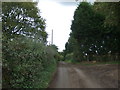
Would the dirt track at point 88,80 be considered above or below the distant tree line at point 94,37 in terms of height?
below

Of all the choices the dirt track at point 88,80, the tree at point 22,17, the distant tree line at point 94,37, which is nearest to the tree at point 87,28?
the distant tree line at point 94,37

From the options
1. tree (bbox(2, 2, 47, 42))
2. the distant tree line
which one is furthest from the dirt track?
the distant tree line

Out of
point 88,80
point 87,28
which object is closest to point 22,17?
point 87,28

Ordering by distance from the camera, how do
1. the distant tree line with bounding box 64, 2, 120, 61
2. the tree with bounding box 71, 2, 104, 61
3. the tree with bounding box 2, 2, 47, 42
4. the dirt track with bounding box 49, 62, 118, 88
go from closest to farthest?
1. the dirt track with bounding box 49, 62, 118, 88
2. the tree with bounding box 2, 2, 47, 42
3. the distant tree line with bounding box 64, 2, 120, 61
4. the tree with bounding box 71, 2, 104, 61

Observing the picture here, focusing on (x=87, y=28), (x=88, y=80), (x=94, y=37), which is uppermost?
(x=87, y=28)

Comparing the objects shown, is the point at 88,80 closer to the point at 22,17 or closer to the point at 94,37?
the point at 22,17

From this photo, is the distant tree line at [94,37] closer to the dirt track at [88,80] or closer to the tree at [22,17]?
the tree at [22,17]

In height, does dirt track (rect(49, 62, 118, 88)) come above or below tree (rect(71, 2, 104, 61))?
below

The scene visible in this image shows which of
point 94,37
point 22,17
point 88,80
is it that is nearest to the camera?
point 88,80

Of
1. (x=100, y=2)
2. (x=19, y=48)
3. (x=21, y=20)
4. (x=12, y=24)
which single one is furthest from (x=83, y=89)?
(x=21, y=20)

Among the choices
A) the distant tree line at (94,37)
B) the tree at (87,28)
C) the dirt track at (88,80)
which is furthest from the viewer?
the tree at (87,28)

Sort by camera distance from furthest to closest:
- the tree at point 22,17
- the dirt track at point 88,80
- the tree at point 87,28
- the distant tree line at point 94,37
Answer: the tree at point 87,28, the distant tree line at point 94,37, the tree at point 22,17, the dirt track at point 88,80

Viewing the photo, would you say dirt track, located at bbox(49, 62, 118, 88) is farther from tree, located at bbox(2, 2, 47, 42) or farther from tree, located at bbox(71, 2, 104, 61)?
tree, located at bbox(71, 2, 104, 61)

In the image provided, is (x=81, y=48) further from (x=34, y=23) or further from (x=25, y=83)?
(x=25, y=83)
